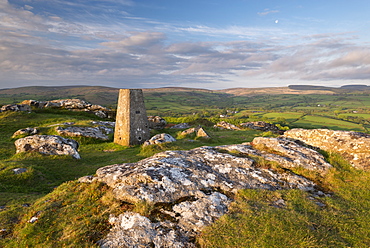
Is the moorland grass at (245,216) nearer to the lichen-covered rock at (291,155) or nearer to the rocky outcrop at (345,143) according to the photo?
the lichen-covered rock at (291,155)

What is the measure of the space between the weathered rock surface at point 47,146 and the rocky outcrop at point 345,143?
17.1 metres

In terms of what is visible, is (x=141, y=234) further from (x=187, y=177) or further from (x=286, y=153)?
(x=286, y=153)

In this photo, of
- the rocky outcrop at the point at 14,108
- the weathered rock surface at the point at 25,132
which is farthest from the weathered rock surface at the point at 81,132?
the rocky outcrop at the point at 14,108

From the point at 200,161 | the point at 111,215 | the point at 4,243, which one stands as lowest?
the point at 4,243

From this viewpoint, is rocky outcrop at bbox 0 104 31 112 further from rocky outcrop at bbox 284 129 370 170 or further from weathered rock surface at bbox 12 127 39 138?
rocky outcrop at bbox 284 129 370 170

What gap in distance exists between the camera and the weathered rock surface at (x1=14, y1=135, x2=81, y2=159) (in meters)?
15.6

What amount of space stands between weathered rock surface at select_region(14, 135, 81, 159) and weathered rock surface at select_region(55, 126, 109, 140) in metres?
6.65

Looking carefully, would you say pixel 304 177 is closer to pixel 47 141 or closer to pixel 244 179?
pixel 244 179

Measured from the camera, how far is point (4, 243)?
17.4 ft

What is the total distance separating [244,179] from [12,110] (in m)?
39.2

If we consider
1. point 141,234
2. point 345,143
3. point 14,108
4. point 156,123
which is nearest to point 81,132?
point 156,123

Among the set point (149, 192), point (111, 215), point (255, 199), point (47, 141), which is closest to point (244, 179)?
point (255, 199)

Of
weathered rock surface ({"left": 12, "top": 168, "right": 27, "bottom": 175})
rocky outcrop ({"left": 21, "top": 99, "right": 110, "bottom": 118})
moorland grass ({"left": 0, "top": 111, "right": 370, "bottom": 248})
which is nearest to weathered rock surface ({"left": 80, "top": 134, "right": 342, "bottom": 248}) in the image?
moorland grass ({"left": 0, "top": 111, "right": 370, "bottom": 248})

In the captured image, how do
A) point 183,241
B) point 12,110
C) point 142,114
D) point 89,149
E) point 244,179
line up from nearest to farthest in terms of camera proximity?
1. point 183,241
2. point 244,179
3. point 89,149
4. point 142,114
5. point 12,110
